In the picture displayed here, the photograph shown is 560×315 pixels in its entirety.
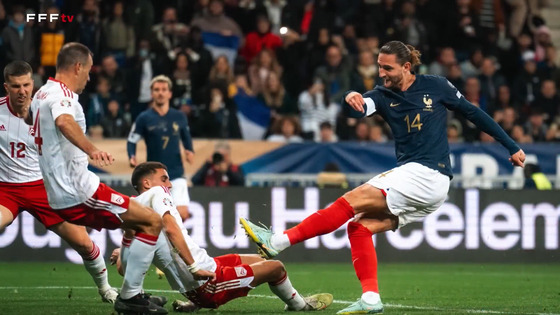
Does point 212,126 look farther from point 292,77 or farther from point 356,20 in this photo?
point 356,20

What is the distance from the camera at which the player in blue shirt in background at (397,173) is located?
811 centimetres

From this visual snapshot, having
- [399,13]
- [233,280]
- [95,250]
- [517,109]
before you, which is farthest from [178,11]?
[233,280]

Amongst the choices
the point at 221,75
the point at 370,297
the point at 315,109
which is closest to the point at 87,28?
the point at 221,75

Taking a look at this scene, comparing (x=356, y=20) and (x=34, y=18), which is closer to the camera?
(x=34, y=18)

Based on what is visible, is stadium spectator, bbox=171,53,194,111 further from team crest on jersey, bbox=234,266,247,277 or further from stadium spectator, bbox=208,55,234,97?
team crest on jersey, bbox=234,266,247,277

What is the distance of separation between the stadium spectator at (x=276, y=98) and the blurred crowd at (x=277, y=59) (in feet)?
0.06

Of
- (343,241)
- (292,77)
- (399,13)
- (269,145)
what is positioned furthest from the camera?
(399,13)

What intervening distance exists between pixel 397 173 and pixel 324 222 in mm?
722

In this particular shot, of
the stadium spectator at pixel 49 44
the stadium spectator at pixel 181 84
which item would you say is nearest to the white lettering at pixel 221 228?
the stadium spectator at pixel 181 84

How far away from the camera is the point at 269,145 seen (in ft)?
54.0

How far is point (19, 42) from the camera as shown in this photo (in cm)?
1742

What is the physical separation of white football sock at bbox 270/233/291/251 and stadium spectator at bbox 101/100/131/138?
9.26 metres

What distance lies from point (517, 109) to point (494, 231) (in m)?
4.38

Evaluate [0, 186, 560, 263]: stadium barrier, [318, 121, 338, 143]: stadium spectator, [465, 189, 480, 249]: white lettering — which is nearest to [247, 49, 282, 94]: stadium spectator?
[318, 121, 338, 143]: stadium spectator
